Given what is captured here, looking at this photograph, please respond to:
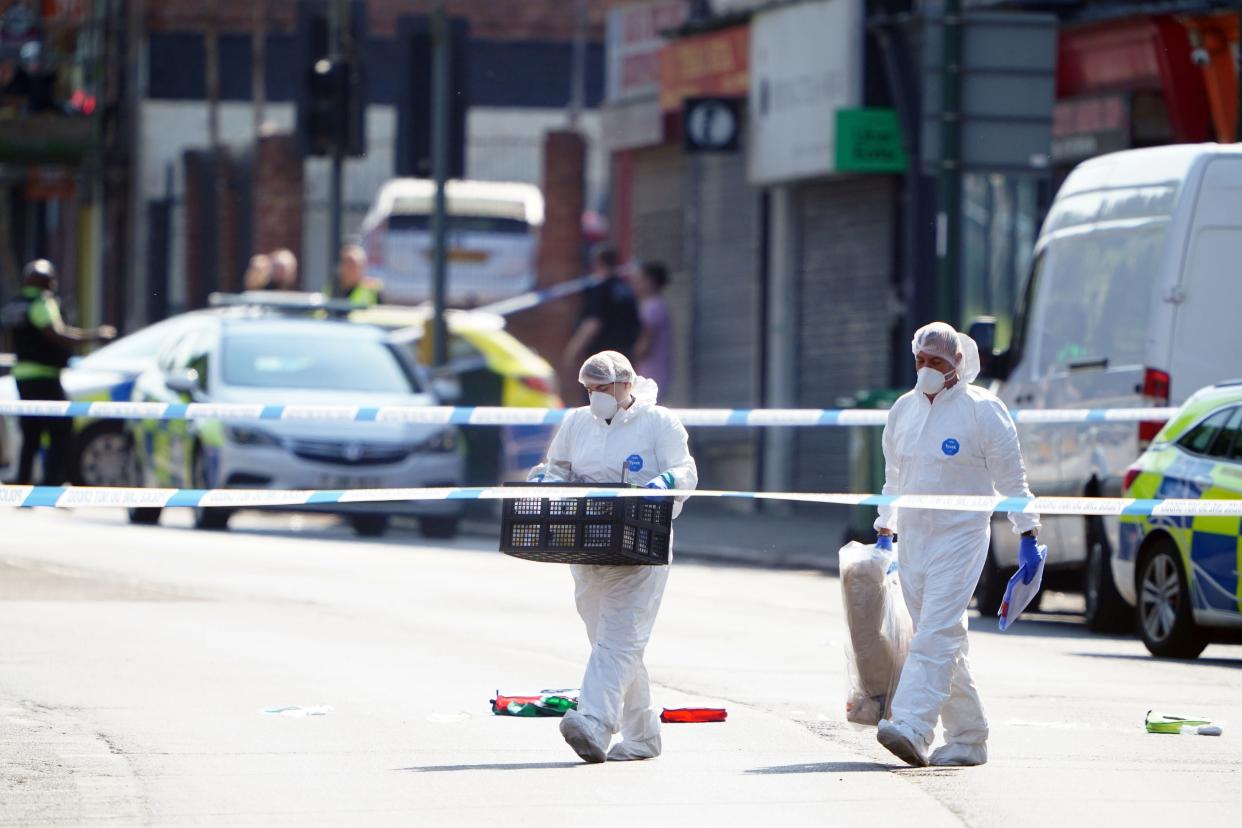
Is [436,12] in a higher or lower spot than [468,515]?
higher

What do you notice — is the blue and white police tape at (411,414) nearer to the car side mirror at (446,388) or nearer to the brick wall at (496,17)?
the car side mirror at (446,388)

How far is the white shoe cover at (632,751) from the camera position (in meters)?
10.5

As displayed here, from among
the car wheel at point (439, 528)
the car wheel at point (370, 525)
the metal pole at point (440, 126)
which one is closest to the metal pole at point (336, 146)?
the metal pole at point (440, 126)

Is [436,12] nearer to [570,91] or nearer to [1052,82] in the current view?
[1052,82]

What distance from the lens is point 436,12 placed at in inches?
1106

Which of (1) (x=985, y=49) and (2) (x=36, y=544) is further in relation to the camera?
(1) (x=985, y=49)

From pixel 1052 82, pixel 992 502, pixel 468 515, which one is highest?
pixel 1052 82

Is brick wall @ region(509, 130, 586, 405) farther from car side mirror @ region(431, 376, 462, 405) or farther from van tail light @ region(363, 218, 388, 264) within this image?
car side mirror @ region(431, 376, 462, 405)

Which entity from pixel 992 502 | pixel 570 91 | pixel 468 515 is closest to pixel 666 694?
pixel 992 502

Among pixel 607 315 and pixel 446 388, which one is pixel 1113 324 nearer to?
pixel 446 388

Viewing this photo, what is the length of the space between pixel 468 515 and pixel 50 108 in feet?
81.2

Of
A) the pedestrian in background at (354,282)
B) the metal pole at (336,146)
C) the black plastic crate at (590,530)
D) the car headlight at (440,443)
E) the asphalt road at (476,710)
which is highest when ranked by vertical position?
the metal pole at (336,146)

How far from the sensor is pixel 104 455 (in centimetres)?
2450

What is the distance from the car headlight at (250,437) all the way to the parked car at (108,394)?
189 cm
